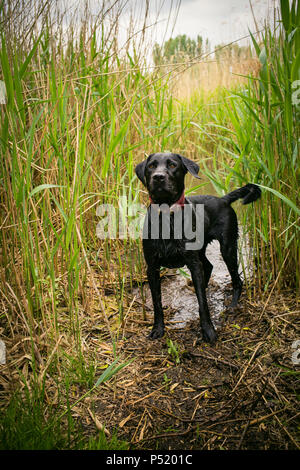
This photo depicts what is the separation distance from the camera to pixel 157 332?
2.13 meters

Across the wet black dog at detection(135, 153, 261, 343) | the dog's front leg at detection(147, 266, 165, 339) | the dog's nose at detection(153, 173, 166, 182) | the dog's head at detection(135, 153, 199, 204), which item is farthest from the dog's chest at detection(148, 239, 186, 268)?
the dog's nose at detection(153, 173, 166, 182)

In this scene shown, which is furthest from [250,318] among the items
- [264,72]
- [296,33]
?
[296,33]

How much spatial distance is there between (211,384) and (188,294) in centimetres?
100

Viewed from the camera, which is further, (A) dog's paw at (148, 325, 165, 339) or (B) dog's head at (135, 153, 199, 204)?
(A) dog's paw at (148, 325, 165, 339)

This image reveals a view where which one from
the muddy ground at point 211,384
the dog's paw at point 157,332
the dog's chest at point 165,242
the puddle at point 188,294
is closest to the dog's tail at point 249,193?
the puddle at point 188,294

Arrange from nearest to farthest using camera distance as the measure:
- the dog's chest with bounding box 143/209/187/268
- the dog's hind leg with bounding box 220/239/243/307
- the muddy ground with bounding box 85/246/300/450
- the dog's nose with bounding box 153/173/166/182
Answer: the muddy ground with bounding box 85/246/300/450
the dog's nose with bounding box 153/173/166/182
the dog's chest with bounding box 143/209/187/268
the dog's hind leg with bounding box 220/239/243/307

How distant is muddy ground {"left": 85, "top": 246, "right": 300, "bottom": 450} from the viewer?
4.49 feet

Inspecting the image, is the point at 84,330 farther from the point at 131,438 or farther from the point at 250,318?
the point at 250,318

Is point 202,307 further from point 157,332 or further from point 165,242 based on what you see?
point 165,242

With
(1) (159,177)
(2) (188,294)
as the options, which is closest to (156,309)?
(2) (188,294)

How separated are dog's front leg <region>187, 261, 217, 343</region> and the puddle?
0.21m

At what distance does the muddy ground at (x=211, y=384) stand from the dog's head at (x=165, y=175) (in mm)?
889

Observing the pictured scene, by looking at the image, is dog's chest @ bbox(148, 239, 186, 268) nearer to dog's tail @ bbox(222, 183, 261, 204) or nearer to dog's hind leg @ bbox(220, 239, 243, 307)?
dog's hind leg @ bbox(220, 239, 243, 307)

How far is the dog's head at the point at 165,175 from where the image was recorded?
2016mm
